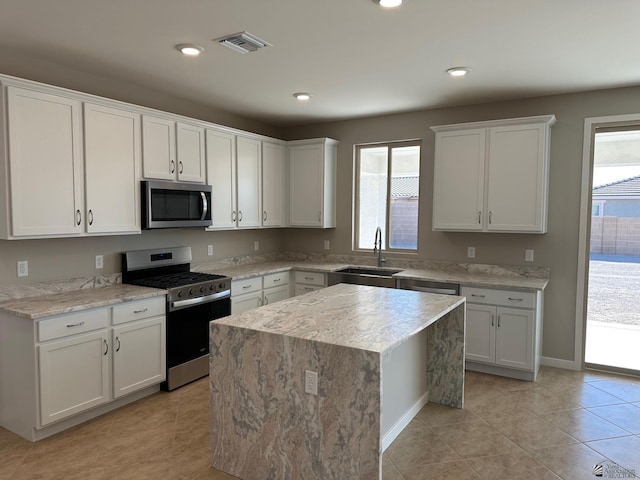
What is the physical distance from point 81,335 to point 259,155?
109 inches

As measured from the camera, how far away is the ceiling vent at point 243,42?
2.77 meters

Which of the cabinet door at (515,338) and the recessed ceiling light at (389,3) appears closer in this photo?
the recessed ceiling light at (389,3)

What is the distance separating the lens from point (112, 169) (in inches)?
135

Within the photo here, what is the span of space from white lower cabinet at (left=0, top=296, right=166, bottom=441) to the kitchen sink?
204 centimetres

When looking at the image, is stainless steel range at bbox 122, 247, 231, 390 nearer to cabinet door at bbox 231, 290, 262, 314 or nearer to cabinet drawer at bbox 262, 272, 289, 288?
cabinet door at bbox 231, 290, 262, 314

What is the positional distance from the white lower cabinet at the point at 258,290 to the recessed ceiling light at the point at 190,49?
82.9 inches

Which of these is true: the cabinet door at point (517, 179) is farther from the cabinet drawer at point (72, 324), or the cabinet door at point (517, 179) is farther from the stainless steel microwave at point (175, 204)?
the cabinet drawer at point (72, 324)

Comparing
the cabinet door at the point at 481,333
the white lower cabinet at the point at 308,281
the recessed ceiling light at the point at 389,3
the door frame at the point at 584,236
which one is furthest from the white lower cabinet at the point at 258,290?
the door frame at the point at 584,236

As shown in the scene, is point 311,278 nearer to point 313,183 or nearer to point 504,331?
point 313,183

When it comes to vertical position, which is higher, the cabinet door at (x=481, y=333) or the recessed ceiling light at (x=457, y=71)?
the recessed ceiling light at (x=457, y=71)

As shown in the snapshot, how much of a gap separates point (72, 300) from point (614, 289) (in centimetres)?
471

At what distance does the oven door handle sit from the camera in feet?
11.8

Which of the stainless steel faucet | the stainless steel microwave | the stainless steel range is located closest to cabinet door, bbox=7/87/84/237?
the stainless steel microwave

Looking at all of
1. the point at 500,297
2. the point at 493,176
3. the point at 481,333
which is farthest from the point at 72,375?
the point at 493,176
